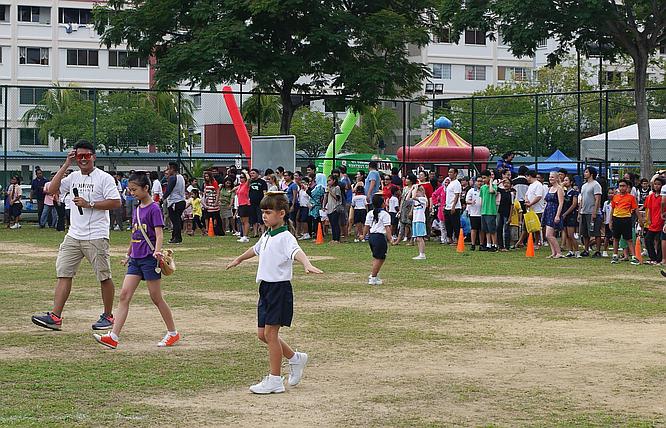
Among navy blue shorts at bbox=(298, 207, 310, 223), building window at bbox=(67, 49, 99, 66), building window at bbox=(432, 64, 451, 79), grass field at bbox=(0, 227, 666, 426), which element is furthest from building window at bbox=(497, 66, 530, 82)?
grass field at bbox=(0, 227, 666, 426)

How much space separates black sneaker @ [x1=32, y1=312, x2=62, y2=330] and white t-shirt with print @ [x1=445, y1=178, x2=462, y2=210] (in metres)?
16.7

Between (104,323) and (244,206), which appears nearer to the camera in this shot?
(104,323)

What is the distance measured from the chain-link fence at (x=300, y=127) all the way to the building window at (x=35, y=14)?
31.0 feet

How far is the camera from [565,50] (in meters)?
31.7

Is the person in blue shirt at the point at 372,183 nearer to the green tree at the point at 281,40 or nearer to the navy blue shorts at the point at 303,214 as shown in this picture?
the navy blue shorts at the point at 303,214

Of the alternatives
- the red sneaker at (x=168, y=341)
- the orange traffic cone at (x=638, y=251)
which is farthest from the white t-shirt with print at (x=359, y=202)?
the red sneaker at (x=168, y=341)

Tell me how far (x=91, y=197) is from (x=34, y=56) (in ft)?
229

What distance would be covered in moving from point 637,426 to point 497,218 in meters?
18.6

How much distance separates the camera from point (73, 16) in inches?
3189

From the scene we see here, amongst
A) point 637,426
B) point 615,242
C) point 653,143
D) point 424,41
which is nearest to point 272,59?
point 424,41

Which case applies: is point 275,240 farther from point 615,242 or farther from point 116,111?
point 116,111

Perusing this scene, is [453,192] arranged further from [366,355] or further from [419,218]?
[366,355]

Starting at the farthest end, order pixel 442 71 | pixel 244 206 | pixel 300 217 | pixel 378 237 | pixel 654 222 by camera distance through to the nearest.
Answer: pixel 442 71, pixel 300 217, pixel 244 206, pixel 654 222, pixel 378 237

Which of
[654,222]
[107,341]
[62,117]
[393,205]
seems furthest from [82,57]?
[107,341]
